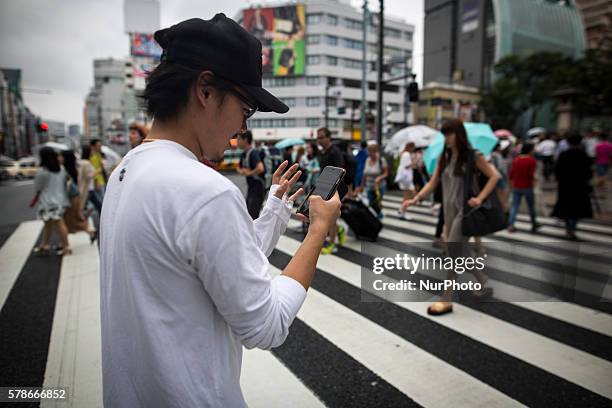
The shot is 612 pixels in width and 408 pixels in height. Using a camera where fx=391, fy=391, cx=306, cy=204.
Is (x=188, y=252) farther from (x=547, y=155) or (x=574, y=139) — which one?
(x=547, y=155)

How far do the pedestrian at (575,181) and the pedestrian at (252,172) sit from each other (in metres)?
5.66

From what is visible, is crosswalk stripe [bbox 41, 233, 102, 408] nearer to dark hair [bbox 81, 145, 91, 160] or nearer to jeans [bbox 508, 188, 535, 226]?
dark hair [bbox 81, 145, 91, 160]

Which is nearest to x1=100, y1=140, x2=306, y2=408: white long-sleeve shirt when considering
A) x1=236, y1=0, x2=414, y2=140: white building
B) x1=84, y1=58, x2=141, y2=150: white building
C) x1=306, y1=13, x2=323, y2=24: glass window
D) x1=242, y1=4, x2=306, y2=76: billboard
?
x1=84, y1=58, x2=141, y2=150: white building

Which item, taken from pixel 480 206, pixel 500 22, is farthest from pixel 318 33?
pixel 480 206

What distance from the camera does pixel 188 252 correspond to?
2.89ft

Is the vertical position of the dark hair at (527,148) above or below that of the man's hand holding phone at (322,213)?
above

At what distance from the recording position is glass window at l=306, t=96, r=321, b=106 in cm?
6178

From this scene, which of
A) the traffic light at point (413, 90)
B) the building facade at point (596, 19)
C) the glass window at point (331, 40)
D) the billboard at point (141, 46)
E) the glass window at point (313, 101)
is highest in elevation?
the building facade at point (596, 19)

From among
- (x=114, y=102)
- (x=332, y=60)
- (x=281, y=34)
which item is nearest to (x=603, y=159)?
(x=332, y=60)

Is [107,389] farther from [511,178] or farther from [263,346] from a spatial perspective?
[511,178]

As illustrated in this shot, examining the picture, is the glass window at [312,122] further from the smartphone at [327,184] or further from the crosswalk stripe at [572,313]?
the smartphone at [327,184]

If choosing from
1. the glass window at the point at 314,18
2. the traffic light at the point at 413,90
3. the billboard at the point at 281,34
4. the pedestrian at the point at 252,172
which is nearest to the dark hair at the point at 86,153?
the pedestrian at the point at 252,172

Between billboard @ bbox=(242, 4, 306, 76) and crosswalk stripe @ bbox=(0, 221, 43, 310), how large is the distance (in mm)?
56111

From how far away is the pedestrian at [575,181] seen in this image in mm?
7191
